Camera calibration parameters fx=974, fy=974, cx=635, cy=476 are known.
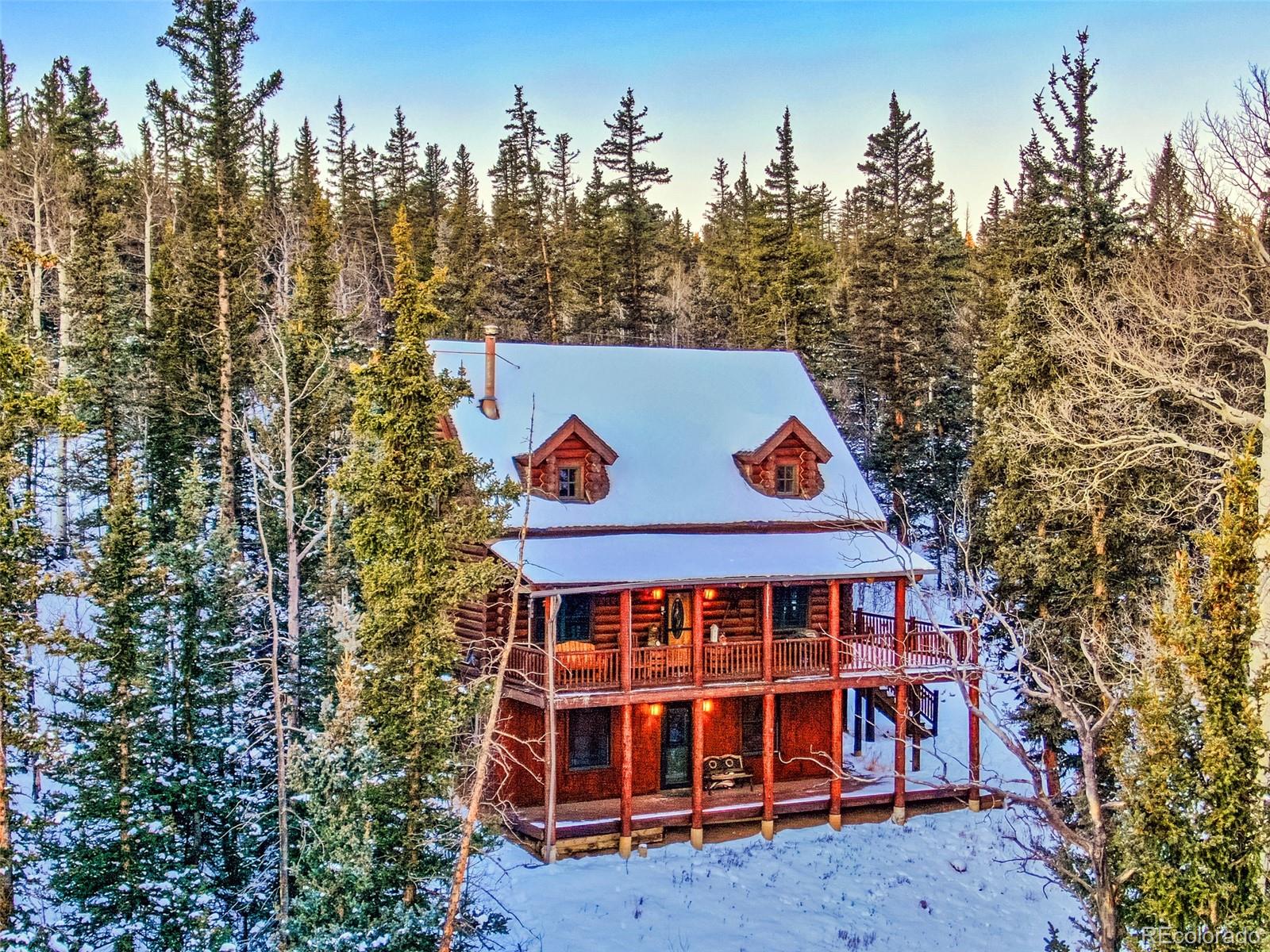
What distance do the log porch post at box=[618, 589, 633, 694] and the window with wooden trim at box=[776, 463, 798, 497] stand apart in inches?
246

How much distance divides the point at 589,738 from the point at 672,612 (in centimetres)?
355

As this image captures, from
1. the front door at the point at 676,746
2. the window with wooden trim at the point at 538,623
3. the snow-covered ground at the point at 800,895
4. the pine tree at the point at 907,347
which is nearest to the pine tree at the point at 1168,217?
the pine tree at the point at 907,347

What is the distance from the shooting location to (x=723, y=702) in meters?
24.0

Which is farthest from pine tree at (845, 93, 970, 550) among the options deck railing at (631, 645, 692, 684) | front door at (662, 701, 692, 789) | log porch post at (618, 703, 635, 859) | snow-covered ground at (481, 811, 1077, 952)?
log porch post at (618, 703, 635, 859)

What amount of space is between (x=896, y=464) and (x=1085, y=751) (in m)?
29.1

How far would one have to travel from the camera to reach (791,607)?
24.7 meters

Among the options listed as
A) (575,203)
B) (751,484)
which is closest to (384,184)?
(575,203)

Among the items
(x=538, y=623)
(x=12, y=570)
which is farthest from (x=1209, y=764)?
(x=12, y=570)

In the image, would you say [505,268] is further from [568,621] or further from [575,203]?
[568,621]

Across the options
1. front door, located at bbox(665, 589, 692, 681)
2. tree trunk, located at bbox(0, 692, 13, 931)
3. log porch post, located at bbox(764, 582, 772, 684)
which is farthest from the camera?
front door, located at bbox(665, 589, 692, 681)

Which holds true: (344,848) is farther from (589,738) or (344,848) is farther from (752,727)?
(752,727)

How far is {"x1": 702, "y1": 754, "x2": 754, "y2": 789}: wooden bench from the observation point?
23.2 metres

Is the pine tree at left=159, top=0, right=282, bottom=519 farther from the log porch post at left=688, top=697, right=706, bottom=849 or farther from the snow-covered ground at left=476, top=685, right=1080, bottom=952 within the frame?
the snow-covered ground at left=476, top=685, right=1080, bottom=952

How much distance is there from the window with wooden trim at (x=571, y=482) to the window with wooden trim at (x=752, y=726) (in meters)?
6.70
